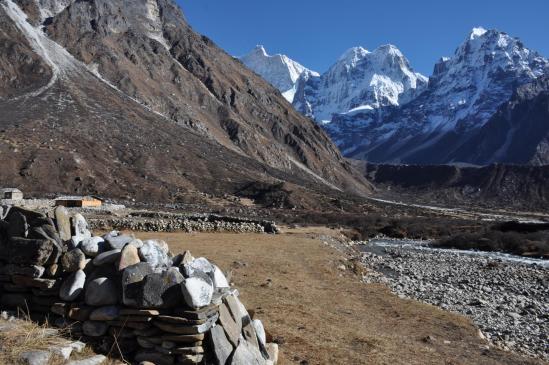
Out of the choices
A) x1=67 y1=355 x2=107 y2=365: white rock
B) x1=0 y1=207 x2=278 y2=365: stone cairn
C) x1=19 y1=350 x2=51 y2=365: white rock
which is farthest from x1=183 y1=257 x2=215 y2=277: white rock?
x1=19 y1=350 x2=51 y2=365: white rock

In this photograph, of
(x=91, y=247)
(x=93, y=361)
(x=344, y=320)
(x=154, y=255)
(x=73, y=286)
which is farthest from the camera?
(x=344, y=320)

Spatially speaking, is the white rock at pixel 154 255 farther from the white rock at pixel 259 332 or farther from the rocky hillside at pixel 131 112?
the rocky hillside at pixel 131 112

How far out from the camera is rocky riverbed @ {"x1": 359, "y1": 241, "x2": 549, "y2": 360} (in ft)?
52.5

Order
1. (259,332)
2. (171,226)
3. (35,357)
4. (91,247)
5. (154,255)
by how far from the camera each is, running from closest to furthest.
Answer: (35,357), (154,255), (91,247), (259,332), (171,226)

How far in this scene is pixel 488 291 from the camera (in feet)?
81.6

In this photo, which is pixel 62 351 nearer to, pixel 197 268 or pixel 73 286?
pixel 73 286

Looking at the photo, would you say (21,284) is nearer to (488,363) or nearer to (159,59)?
(488,363)

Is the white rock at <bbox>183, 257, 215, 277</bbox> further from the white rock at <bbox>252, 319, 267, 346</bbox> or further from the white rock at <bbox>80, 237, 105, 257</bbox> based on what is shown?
the white rock at <bbox>80, 237, 105, 257</bbox>

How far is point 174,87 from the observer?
156m

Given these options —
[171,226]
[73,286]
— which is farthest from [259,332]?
[171,226]

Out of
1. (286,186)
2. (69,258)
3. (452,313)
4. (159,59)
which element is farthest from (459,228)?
(159,59)

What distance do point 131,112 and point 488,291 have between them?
10408 centimetres

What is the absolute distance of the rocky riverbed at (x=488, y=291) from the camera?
1601 centimetres

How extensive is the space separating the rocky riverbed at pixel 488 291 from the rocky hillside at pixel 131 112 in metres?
56.1
